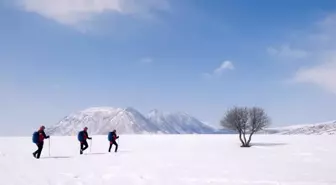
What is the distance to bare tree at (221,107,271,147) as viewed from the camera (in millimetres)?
52025

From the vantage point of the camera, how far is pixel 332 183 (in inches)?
512

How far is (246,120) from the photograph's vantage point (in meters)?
52.2

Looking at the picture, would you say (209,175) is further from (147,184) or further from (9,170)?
(9,170)

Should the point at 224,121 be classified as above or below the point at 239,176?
above

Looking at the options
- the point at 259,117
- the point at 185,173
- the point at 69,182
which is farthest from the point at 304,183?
the point at 259,117

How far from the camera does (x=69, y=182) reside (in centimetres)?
1212

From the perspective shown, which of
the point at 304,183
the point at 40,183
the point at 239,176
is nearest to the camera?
the point at 40,183

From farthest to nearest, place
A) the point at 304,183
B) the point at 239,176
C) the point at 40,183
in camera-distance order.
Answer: the point at 239,176
the point at 304,183
the point at 40,183

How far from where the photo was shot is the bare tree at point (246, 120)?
52.0 meters

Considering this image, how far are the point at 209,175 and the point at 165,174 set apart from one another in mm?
1913

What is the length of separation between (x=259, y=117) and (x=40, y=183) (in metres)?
45.3

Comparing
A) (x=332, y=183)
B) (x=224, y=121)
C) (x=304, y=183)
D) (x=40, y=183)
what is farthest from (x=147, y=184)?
(x=224, y=121)

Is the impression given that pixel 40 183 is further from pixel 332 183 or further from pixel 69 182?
pixel 332 183

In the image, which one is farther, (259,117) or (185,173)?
(259,117)
